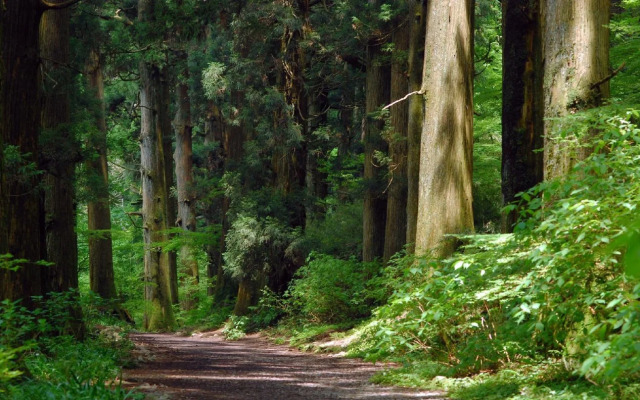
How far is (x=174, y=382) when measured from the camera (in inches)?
343

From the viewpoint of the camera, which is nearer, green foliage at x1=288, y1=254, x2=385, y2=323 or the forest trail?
the forest trail

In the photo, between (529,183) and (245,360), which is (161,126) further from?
(529,183)

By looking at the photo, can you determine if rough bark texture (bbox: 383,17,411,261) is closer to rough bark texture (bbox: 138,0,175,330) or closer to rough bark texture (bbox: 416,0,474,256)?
rough bark texture (bbox: 416,0,474,256)

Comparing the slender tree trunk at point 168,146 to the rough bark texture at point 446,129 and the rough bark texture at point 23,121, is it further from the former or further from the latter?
the rough bark texture at point 446,129

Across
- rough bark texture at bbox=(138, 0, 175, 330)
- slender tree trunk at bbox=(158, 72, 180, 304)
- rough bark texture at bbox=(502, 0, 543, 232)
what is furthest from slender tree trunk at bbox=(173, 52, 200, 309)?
rough bark texture at bbox=(502, 0, 543, 232)

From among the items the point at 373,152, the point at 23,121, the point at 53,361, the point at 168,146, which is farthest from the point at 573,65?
the point at 168,146

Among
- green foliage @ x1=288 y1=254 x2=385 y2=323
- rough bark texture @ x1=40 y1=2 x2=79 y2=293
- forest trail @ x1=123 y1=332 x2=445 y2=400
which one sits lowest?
forest trail @ x1=123 y1=332 x2=445 y2=400

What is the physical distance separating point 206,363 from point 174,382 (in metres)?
3.31

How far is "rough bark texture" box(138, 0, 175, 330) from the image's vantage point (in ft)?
80.6

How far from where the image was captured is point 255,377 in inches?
377

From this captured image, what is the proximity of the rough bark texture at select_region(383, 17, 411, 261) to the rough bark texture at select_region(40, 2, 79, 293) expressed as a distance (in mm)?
6934

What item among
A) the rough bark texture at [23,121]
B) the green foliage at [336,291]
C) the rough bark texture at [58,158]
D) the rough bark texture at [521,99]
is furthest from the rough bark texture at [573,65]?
the green foliage at [336,291]

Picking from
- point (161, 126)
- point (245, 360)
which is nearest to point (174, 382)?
point (245, 360)

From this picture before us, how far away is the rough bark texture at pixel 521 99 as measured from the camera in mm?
12094
